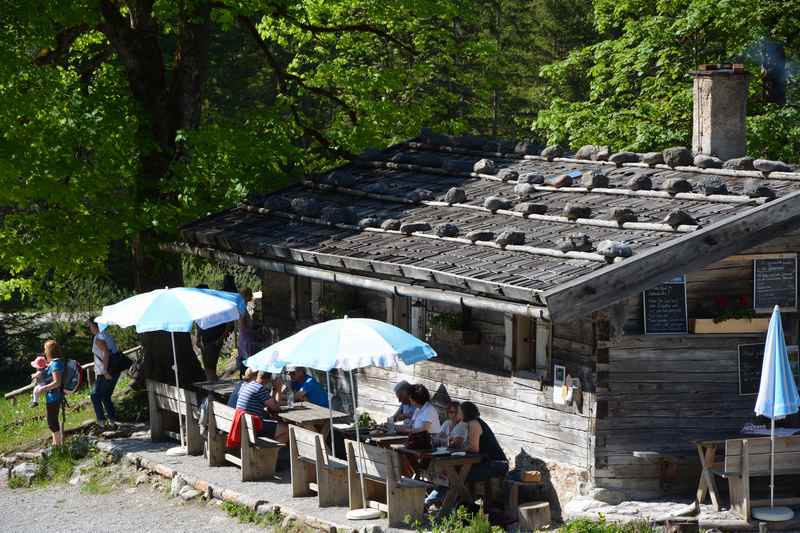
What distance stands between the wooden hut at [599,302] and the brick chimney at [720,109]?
870 mm

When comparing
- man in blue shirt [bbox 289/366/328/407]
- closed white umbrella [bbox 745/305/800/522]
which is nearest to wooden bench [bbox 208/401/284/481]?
man in blue shirt [bbox 289/366/328/407]

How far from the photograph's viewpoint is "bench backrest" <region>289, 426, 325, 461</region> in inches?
484

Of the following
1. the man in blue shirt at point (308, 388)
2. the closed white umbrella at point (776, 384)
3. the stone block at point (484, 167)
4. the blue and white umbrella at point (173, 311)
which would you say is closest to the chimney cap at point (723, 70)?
the stone block at point (484, 167)

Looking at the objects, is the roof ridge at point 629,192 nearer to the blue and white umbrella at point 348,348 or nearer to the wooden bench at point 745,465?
the wooden bench at point 745,465

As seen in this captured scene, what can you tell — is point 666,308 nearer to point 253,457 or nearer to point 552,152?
point 552,152

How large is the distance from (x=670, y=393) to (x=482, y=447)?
6.69 ft

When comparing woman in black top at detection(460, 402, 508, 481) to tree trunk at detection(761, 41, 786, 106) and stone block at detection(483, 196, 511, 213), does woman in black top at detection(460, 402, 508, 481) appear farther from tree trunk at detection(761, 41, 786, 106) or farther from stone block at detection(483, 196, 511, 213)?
tree trunk at detection(761, 41, 786, 106)

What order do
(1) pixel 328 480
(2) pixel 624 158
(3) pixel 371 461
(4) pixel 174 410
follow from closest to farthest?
1. (3) pixel 371 461
2. (1) pixel 328 480
3. (2) pixel 624 158
4. (4) pixel 174 410

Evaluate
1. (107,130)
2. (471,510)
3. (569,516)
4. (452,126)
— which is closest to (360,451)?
(471,510)

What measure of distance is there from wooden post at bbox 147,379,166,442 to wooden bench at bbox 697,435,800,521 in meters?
7.87

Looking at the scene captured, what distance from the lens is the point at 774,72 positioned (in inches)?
869

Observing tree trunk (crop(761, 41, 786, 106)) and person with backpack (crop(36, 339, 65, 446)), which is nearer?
person with backpack (crop(36, 339, 65, 446))

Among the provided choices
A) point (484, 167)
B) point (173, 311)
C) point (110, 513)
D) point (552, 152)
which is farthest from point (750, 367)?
point (110, 513)

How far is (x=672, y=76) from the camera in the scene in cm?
2288
